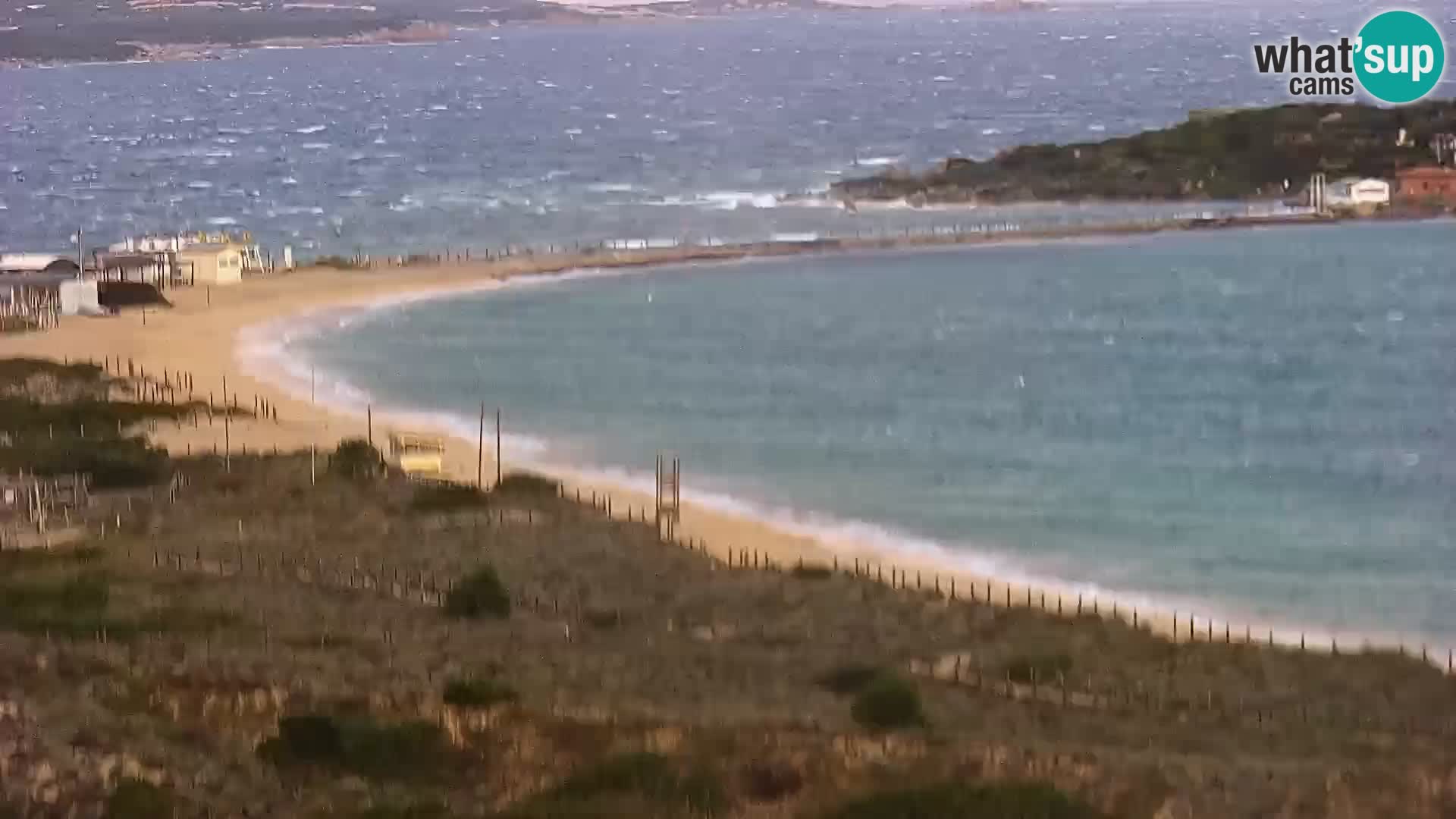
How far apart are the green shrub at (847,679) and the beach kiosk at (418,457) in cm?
1219

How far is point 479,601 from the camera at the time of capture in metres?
18.3

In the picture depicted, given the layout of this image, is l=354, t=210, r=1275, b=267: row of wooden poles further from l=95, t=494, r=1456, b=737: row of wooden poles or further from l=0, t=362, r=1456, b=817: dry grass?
l=95, t=494, r=1456, b=737: row of wooden poles

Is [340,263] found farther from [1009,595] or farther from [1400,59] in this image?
[1400,59]

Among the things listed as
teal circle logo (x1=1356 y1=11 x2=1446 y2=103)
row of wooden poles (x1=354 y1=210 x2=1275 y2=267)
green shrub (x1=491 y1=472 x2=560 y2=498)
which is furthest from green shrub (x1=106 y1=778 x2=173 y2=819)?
teal circle logo (x1=1356 y1=11 x2=1446 y2=103)

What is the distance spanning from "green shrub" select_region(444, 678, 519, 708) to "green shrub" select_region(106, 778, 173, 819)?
2.97 m

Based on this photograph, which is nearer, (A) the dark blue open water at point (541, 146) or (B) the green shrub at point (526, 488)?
(B) the green shrub at point (526, 488)

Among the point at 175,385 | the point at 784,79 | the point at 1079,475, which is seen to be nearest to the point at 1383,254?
the point at 1079,475

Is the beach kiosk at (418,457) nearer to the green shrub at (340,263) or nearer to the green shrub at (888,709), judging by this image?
the green shrub at (888,709)

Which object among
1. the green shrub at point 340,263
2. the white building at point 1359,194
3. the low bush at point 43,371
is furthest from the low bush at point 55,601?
the white building at point 1359,194

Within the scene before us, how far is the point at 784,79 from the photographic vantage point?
7357 inches

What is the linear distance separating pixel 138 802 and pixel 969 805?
4445 mm

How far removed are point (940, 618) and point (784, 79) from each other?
170665 mm

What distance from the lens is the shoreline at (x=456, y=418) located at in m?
22.6

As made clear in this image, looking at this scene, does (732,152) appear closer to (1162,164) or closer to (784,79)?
(1162,164)
